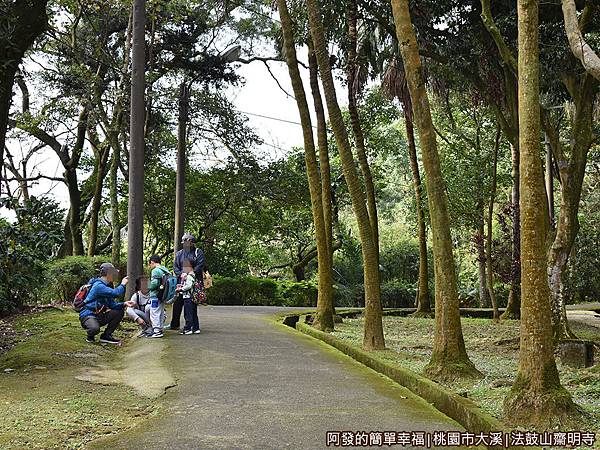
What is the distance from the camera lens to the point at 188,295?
12.4 meters

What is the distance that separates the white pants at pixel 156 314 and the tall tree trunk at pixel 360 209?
3641 mm

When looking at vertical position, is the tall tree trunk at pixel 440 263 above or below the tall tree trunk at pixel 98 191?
below

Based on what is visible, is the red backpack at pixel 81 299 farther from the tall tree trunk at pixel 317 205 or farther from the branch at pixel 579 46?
the branch at pixel 579 46

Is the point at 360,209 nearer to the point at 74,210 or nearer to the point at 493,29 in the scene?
the point at 493,29

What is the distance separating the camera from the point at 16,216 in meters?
13.3

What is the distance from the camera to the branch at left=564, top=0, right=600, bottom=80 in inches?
299

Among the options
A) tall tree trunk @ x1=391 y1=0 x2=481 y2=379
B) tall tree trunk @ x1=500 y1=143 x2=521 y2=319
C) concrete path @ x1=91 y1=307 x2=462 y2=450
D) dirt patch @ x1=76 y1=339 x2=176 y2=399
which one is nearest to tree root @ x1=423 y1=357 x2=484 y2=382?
tall tree trunk @ x1=391 y1=0 x2=481 y2=379

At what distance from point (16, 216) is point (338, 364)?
24.0ft

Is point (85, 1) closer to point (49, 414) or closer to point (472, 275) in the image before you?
point (49, 414)

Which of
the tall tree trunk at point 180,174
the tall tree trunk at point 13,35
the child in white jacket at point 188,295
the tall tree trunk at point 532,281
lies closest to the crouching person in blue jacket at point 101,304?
the child in white jacket at point 188,295

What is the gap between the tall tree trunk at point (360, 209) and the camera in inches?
433

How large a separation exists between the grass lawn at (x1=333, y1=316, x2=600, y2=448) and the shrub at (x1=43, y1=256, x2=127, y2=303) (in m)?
7.81

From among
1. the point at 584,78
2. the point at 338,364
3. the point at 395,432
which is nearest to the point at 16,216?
the point at 338,364

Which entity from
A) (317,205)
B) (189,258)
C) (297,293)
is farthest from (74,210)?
(189,258)
